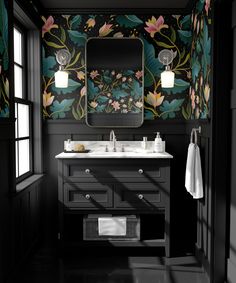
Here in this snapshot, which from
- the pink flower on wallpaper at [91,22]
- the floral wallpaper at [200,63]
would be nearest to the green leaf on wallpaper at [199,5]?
the floral wallpaper at [200,63]

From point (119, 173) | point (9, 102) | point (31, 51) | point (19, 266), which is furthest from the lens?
point (31, 51)

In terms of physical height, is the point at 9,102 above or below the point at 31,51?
below

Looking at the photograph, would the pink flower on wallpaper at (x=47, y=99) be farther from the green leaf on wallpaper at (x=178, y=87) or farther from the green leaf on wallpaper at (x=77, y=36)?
the green leaf on wallpaper at (x=178, y=87)

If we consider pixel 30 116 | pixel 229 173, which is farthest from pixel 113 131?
pixel 229 173

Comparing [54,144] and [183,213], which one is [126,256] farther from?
[54,144]

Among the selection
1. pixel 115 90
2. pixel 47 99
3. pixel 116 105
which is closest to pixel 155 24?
pixel 115 90

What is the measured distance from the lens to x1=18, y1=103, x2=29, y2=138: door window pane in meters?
3.47

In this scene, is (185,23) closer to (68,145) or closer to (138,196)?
(68,145)

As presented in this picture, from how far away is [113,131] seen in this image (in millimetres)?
3875

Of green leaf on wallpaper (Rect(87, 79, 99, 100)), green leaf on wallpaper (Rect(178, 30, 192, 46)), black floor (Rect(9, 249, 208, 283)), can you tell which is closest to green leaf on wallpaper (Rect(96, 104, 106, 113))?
green leaf on wallpaper (Rect(87, 79, 99, 100))

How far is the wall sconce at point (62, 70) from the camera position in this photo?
3.68 m

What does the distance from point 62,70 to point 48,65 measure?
192 millimetres

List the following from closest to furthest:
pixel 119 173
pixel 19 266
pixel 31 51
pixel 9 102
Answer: pixel 9 102
pixel 19 266
pixel 119 173
pixel 31 51

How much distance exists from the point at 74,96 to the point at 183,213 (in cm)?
174
